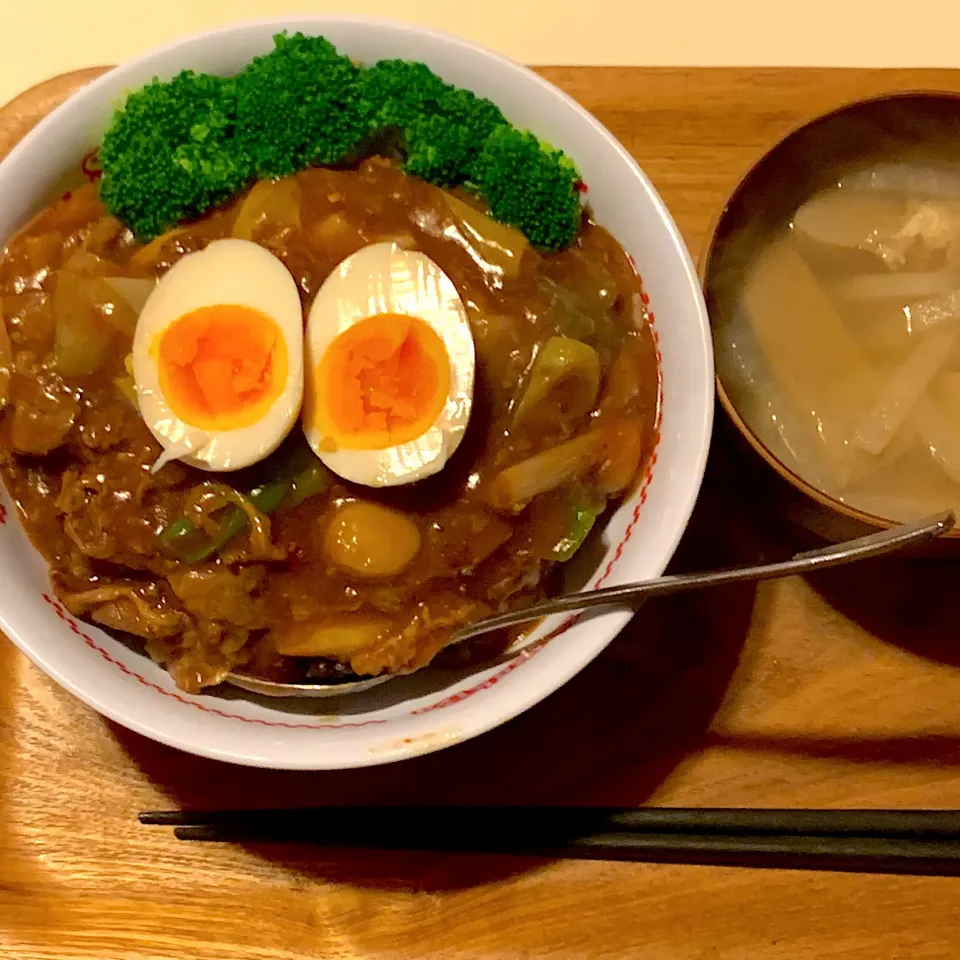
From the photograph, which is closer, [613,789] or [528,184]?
[528,184]

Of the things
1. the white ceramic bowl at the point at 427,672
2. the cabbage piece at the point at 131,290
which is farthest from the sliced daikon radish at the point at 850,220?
the cabbage piece at the point at 131,290

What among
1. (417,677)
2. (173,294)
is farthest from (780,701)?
(173,294)

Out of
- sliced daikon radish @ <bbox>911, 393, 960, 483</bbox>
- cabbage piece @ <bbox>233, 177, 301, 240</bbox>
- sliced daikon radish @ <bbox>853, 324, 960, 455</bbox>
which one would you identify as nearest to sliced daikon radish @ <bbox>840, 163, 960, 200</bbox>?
sliced daikon radish @ <bbox>853, 324, 960, 455</bbox>

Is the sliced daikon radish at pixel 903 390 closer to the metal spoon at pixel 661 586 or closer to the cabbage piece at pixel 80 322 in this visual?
the metal spoon at pixel 661 586

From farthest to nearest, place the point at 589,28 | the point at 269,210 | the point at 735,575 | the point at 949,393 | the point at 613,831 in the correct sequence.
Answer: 1. the point at 589,28
2. the point at 949,393
3. the point at 613,831
4. the point at 269,210
5. the point at 735,575

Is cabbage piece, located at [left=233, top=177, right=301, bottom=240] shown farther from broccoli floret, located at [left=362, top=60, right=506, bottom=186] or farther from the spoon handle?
the spoon handle

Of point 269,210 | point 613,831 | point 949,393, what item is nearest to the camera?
point 269,210

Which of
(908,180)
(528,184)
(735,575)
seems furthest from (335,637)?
(908,180)

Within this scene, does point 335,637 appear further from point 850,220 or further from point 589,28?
point 589,28
